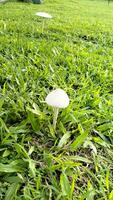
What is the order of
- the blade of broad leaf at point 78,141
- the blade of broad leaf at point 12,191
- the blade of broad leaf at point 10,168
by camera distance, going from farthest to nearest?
the blade of broad leaf at point 78,141
the blade of broad leaf at point 10,168
the blade of broad leaf at point 12,191

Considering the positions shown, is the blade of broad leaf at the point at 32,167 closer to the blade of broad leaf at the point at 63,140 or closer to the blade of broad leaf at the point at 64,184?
the blade of broad leaf at the point at 64,184

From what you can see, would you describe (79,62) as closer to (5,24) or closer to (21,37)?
(21,37)

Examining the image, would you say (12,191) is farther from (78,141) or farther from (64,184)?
(78,141)

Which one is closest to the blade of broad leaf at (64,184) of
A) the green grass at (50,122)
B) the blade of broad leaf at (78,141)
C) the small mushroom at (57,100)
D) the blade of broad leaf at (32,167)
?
the green grass at (50,122)

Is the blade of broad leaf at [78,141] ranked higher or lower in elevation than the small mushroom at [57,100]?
lower

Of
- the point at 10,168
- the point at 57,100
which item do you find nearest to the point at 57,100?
the point at 57,100

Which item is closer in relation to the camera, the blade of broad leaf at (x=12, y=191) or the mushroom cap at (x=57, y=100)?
the blade of broad leaf at (x=12, y=191)

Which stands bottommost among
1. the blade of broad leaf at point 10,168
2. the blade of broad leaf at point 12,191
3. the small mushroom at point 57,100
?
the blade of broad leaf at point 12,191
